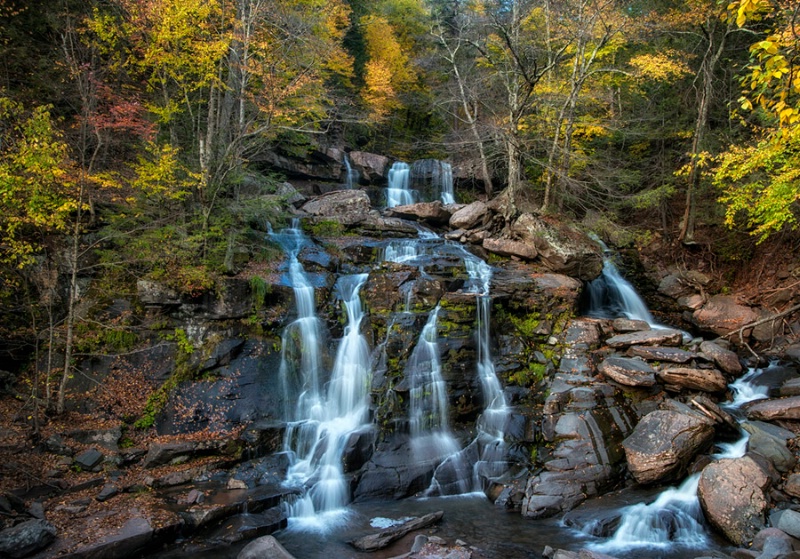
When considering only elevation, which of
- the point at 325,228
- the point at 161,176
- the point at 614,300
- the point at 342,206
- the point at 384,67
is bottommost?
the point at 614,300

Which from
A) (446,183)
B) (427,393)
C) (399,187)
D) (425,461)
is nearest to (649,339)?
(427,393)

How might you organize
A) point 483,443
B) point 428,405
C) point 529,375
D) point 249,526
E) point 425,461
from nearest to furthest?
point 249,526
point 425,461
point 483,443
point 428,405
point 529,375

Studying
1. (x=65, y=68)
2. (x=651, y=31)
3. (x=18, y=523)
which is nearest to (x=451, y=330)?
(x=18, y=523)

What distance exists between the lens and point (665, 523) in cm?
702

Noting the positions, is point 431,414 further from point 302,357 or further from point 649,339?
point 649,339

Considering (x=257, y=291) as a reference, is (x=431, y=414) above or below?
below

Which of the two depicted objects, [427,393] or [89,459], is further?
[427,393]

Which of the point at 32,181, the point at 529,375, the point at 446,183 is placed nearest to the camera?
the point at 32,181

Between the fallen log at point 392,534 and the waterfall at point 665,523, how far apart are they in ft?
8.42

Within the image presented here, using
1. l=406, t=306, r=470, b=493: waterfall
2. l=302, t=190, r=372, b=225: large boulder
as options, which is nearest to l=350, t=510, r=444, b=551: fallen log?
l=406, t=306, r=470, b=493: waterfall

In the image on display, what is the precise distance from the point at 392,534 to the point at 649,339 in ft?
23.8

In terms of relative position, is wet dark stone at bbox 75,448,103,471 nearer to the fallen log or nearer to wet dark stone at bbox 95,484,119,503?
wet dark stone at bbox 95,484,119,503

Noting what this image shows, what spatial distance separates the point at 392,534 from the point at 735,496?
17.4ft

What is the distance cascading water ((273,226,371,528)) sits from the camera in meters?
8.52
